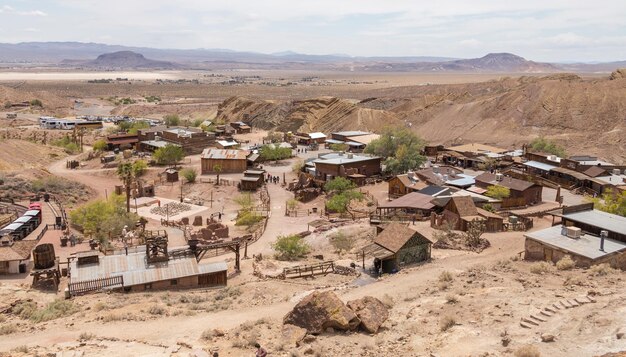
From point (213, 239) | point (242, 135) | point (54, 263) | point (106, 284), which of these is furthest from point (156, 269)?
point (242, 135)

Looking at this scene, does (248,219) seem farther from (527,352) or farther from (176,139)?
(176,139)

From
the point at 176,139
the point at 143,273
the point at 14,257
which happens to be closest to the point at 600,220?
the point at 143,273

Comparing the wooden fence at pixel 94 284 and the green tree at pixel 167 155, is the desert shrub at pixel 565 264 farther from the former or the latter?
the green tree at pixel 167 155

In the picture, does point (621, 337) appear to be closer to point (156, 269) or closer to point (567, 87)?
point (156, 269)

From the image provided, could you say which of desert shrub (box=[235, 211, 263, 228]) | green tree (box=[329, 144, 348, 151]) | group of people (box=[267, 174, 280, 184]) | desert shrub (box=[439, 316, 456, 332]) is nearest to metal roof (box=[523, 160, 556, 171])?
green tree (box=[329, 144, 348, 151])

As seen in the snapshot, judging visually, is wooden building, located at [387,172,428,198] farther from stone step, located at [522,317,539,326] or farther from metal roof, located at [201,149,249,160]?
stone step, located at [522,317,539,326]

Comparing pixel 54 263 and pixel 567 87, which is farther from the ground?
pixel 567 87
